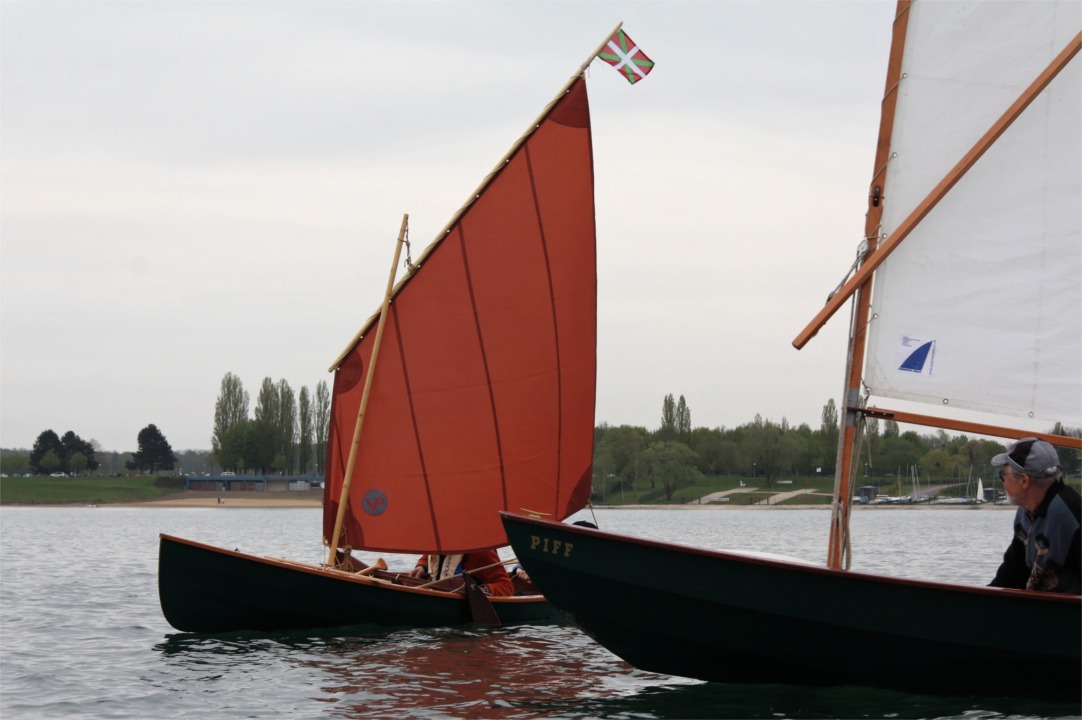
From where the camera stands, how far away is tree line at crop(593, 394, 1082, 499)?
140 meters

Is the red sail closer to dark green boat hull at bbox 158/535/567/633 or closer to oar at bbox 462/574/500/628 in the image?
oar at bbox 462/574/500/628

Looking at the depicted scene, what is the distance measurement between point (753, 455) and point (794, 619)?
139m

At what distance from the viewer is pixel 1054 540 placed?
1073 cm

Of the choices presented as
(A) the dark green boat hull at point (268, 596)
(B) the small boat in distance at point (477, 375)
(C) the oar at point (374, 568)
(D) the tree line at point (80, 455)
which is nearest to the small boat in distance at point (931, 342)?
(A) the dark green boat hull at point (268, 596)

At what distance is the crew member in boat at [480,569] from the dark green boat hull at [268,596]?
110cm

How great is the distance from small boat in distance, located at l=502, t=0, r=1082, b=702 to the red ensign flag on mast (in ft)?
26.8

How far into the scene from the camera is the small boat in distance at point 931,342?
37.6 ft

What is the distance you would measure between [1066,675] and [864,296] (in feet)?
12.7

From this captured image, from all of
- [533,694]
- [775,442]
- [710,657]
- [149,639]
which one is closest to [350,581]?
[149,639]

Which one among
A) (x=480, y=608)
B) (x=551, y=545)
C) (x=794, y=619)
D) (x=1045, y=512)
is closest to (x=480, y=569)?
(x=480, y=608)

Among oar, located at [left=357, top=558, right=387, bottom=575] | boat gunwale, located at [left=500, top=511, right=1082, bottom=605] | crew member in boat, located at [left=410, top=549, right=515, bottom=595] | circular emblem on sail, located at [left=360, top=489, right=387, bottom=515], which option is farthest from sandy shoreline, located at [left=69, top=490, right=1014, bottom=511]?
boat gunwale, located at [left=500, top=511, right=1082, bottom=605]

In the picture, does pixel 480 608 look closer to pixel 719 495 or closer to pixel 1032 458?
pixel 1032 458

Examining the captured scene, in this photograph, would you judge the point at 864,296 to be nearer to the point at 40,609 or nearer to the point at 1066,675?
the point at 1066,675

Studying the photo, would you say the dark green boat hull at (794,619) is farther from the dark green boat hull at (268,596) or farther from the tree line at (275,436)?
the tree line at (275,436)
